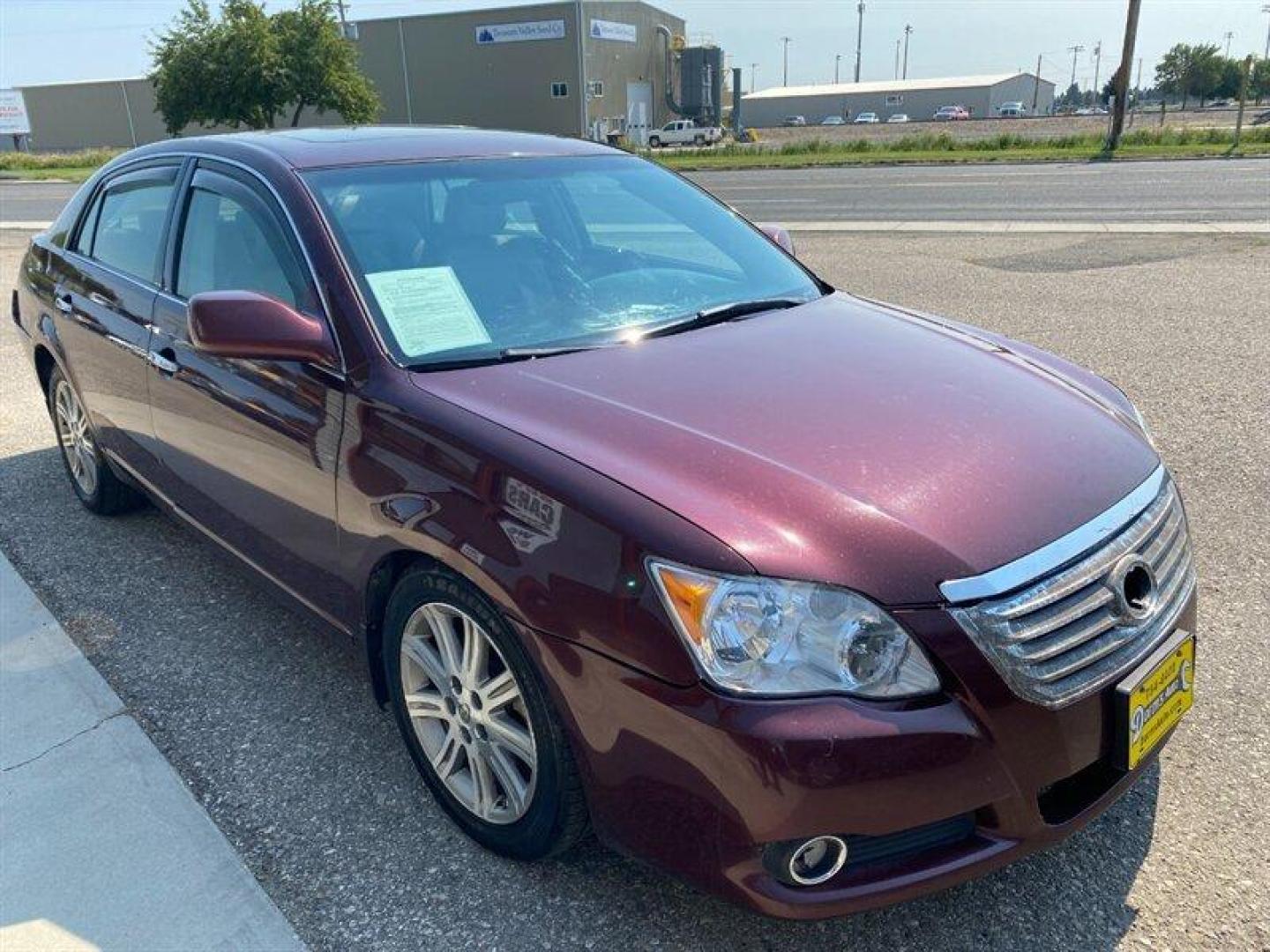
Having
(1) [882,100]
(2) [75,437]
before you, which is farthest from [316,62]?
(1) [882,100]

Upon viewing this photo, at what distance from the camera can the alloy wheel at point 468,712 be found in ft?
7.38

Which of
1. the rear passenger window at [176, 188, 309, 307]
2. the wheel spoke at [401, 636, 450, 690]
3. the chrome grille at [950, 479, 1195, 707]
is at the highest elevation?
the rear passenger window at [176, 188, 309, 307]

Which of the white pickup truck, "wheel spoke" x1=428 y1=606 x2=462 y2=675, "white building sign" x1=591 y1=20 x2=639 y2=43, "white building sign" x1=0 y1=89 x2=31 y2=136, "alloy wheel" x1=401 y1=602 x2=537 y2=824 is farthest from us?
"white building sign" x1=0 y1=89 x2=31 y2=136

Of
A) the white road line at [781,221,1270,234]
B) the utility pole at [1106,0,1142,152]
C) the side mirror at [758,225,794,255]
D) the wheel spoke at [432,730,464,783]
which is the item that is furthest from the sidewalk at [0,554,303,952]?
the utility pole at [1106,0,1142,152]

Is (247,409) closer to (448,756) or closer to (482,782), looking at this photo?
(448,756)

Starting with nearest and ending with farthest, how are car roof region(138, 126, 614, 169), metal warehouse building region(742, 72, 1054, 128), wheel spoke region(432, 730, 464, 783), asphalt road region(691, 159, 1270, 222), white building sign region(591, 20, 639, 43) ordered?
wheel spoke region(432, 730, 464, 783)
car roof region(138, 126, 614, 169)
asphalt road region(691, 159, 1270, 222)
white building sign region(591, 20, 639, 43)
metal warehouse building region(742, 72, 1054, 128)

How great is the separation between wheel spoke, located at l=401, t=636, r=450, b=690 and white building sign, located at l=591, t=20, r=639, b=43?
63.9m

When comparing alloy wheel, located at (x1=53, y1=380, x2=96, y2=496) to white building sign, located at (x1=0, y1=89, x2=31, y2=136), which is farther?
white building sign, located at (x1=0, y1=89, x2=31, y2=136)

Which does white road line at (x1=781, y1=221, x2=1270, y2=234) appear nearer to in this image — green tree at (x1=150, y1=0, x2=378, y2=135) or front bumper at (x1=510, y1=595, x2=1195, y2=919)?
front bumper at (x1=510, y1=595, x2=1195, y2=919)

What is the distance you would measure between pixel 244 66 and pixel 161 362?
41.8 meters

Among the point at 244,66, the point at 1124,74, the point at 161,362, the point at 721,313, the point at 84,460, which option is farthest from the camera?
the point at 244,66

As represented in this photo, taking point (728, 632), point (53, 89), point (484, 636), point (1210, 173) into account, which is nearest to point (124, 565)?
point (484, 636)

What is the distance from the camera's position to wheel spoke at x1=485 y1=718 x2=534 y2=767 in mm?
2203

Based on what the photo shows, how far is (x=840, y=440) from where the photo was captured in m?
2.21
